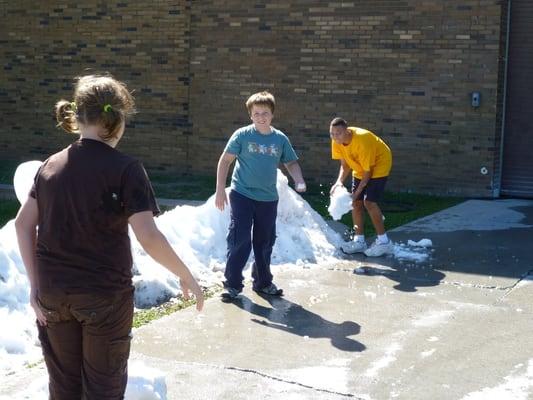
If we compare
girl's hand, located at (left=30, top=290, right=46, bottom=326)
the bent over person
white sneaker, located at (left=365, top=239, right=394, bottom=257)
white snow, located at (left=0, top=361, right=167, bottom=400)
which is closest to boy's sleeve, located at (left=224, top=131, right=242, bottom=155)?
white sneaker, located at (left=365, top=239, right=394, bottom=257)

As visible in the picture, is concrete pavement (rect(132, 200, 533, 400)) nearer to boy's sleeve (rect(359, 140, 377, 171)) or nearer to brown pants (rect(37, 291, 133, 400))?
boy's sleeve (rect(359, 140, 377, 171))

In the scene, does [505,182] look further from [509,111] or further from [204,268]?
[204,268]

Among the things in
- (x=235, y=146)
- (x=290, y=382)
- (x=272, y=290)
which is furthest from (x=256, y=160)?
(x=290, y=382)

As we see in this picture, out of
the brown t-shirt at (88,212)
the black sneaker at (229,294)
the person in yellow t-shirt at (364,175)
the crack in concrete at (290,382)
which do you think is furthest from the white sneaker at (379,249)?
the brown t-shirt at (88,212)

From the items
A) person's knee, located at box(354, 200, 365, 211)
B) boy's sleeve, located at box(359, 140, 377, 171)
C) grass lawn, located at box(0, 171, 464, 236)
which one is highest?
boy's sleeve, located at box(359, 140, 377, 171)

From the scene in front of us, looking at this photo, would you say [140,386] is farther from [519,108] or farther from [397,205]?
[519,108]

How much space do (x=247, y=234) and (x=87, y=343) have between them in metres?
3.87

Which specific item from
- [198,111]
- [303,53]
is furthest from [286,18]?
[198,111]

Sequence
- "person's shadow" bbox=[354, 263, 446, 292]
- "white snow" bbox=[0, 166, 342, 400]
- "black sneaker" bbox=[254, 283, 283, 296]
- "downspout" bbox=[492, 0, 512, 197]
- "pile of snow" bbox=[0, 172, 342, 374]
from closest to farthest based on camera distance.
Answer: "white snow" bbox=[0, 166, 342, 400] < "pile of snow" bbox=[0, 172, 342, 374] < "black sneaker" bbox=[254, 283, 283, 296] < "person's shadow" bbox=[354, 263, 446, 292] < "downspout" bbox=[492, 0, 512, 197]

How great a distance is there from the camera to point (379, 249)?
9016 mm

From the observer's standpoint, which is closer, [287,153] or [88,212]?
[88,212]

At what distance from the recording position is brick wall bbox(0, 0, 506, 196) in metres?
13.5

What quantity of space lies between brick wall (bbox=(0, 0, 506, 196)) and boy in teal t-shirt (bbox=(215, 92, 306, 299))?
22.7 ft

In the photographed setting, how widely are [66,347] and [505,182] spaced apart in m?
11.4
